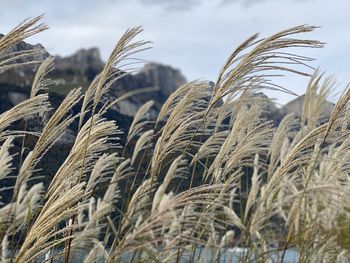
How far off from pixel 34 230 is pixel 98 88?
3.66ft

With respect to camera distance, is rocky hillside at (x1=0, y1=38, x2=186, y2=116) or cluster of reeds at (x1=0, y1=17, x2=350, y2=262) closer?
cluster of reeds at (x1=0, y1=17, x2=350, y2=262)

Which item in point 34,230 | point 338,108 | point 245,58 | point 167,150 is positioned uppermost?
point 245,58

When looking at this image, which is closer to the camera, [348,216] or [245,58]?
[348,216]

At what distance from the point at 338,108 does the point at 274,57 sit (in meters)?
0.46

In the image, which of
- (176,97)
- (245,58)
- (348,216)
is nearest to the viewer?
(348,216)

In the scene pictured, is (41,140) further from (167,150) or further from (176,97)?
(176,97)

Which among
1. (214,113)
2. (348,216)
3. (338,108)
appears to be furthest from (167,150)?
(348,216)

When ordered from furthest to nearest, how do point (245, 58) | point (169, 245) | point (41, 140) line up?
point (245, 58), point (41, 140), point (169, 245)

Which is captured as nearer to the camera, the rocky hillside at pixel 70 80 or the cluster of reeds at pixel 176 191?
the cluster of reeds at pixel 176 191

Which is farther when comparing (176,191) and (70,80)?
(70,80)

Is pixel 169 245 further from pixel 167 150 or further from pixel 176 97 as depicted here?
pixel 176 97

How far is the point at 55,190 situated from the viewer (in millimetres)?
3188

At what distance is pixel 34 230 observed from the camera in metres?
2.90

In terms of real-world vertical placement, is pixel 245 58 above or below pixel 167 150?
above
